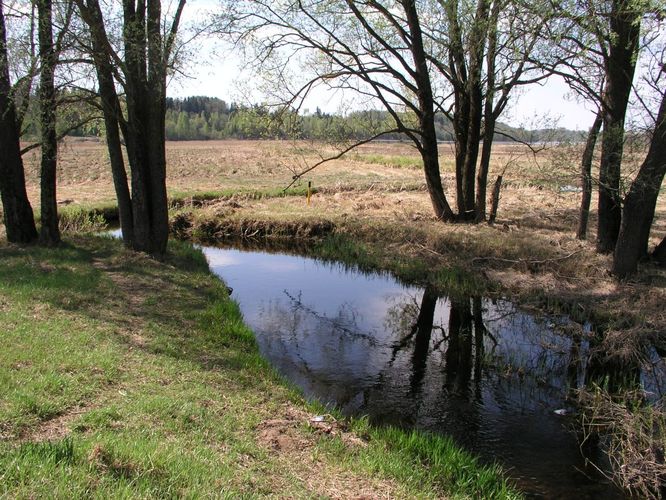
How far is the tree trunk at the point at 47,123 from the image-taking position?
1210cm

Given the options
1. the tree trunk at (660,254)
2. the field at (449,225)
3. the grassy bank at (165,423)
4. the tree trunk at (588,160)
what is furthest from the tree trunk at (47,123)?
the tree trunk at (660,254)

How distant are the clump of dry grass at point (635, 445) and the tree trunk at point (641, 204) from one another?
231 inches

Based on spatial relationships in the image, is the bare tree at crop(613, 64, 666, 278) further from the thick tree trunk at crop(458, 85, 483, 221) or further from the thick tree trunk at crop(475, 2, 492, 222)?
the thick tree trunk at crop(458, 85, 483, 221)

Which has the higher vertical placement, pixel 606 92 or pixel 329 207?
pixel 606 92

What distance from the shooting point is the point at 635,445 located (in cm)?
703

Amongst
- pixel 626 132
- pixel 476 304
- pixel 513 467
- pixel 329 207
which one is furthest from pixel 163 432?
pixel 329 207

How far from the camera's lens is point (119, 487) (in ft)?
13.7

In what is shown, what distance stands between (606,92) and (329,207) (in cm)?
1271

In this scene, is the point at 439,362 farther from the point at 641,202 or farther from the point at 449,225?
the point at 449,225

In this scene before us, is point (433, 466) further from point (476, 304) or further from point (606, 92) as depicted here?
point (606, 92)

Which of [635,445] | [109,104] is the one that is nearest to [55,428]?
[635,445]

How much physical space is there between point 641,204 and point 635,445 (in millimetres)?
7613

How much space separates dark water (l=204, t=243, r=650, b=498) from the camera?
297 inches

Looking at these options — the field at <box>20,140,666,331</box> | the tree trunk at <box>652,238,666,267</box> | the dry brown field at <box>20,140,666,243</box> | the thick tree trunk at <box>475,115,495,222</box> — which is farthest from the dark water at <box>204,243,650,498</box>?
A: the thick tree trunk at <box>475,115,495,222</box>
